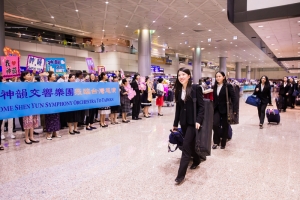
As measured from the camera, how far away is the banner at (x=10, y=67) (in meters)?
5.03

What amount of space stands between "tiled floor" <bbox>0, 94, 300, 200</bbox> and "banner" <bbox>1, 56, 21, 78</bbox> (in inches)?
58.2

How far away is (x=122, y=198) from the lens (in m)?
2.50

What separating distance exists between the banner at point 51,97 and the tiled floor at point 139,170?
2.39 ft

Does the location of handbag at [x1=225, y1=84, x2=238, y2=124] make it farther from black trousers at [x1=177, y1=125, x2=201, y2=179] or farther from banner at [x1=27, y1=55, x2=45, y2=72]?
banner at [x1=27, y1=55, x2=45, y2=72]

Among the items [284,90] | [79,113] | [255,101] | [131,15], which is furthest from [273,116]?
[131,15]

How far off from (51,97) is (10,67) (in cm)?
110

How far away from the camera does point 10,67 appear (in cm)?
516

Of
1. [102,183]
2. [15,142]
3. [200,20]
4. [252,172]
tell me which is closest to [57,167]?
[102,183]

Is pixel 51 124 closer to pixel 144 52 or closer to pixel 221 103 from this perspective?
pixel 221 103

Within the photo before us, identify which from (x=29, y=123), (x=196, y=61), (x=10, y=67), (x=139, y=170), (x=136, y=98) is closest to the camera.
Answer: (x=139, y=170)

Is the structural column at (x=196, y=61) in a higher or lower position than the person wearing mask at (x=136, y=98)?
higher

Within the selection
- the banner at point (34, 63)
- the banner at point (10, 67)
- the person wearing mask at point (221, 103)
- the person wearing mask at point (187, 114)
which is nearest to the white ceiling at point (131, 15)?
the banner at point (34, 63)

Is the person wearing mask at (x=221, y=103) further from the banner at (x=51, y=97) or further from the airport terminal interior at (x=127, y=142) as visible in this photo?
the banner at (x=51, y=97)

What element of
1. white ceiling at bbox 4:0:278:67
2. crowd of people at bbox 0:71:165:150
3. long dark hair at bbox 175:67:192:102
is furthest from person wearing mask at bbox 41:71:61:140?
white ceiling at bbox 4:0:278:67
